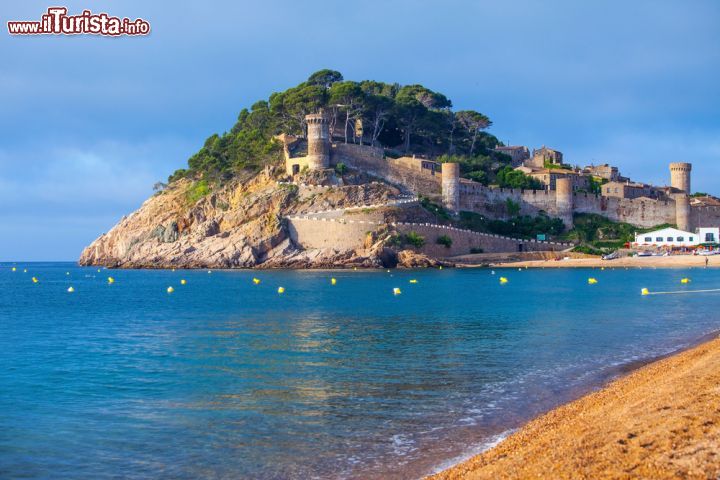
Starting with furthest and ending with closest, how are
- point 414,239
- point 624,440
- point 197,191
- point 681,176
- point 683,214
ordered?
point 681,176 < point 197,191 < point 683,214 < point 414,239 < point 624,440

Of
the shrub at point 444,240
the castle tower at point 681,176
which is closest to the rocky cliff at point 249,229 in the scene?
the shrub at point 444,240

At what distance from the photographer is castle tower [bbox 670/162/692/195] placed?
73500mm

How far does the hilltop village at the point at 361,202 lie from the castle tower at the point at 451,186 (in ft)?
0.28

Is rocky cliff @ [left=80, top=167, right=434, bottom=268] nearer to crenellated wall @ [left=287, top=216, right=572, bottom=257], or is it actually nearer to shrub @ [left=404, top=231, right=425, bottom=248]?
crenellated wall @ [left=287, top=216, right=572, bottom=257]

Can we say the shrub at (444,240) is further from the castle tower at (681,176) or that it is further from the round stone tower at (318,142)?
the castle tower at (681,176)

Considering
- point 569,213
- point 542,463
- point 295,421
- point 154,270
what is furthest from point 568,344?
point 154,270

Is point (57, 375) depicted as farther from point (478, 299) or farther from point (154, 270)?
point (154, 270)

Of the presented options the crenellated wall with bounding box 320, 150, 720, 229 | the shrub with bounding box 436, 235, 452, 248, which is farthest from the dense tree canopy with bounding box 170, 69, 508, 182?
the shrub with bounding box 436, 235, 452, 248

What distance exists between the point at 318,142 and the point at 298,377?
45.0 m

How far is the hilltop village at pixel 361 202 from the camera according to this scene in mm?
54344

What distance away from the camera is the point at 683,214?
62.8 meters

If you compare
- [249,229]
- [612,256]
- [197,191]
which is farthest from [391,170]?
[612,256]

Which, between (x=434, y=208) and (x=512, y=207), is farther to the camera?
(x=512, y=207)

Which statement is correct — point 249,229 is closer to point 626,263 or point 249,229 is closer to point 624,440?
point 626,263
